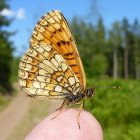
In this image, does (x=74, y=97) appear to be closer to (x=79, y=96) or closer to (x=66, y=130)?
(x=79, y=96)

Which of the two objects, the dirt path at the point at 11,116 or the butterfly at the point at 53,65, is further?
the dirt path at the point at 11,116

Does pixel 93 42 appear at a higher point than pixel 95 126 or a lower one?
higher

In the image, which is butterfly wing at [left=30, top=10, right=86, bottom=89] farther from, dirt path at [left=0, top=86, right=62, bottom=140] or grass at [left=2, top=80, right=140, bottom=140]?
dirt path at [left=0, top=86, right=62, bottom=140]

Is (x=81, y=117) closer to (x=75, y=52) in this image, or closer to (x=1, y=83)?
(x=75, y=52)

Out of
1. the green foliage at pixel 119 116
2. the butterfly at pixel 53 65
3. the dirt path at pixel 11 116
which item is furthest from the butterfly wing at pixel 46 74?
the dirt path at pixel 11 116

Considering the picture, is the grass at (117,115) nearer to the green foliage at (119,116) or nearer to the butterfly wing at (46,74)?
the green foliage at (119,116)

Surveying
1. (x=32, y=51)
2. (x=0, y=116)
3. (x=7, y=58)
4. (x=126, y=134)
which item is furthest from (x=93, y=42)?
(x=32, y=51)

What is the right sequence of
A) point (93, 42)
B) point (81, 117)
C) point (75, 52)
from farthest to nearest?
point (93, 42), point (75, 52), point (81, 117)

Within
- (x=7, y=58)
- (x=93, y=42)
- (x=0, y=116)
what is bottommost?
(x=0, y=116)
